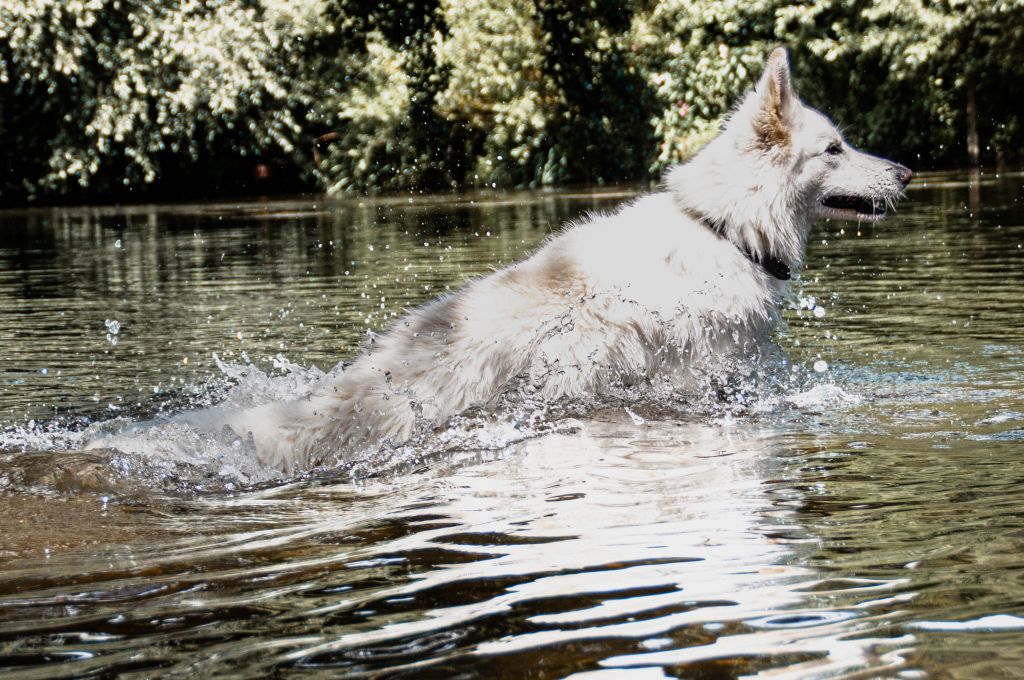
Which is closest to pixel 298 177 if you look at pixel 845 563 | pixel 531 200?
pixel 531 200

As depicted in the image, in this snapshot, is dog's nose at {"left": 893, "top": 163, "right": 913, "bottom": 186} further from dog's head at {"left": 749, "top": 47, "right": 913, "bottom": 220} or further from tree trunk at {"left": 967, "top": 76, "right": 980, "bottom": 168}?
tree trunk at {"left": 967, "top": 76, "right": 980, "bottom": 168}

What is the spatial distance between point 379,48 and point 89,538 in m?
31.8

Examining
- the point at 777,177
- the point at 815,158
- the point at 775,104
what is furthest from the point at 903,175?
the point at 775,104

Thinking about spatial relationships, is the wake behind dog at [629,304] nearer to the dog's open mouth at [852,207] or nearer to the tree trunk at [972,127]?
the dog's open mouth at [852,207]

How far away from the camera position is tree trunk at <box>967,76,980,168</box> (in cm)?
3294

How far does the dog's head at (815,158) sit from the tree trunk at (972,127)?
27.5 metres

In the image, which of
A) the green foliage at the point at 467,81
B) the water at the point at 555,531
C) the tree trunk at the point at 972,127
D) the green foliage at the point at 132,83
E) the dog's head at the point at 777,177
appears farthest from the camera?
the tree trunk at the point at 972,127

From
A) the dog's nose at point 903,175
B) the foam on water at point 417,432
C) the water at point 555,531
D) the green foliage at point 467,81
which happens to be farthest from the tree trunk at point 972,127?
the foam on water at point 417,432

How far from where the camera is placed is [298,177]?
40.7m

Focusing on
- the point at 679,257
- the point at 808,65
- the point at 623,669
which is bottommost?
the point at 623,669

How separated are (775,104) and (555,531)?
10.4 feet

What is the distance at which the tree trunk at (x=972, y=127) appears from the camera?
32938 millimetres

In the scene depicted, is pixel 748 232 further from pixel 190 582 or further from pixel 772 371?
pixel 190 582

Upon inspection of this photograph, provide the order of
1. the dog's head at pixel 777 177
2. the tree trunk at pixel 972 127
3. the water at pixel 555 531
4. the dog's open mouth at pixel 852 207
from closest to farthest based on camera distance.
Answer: the water at pixel 555 531 < the dog's head at pixel 777 177 < the dog's open mouth at pixel 852 207 < the tree trunk at pixel 972 127
